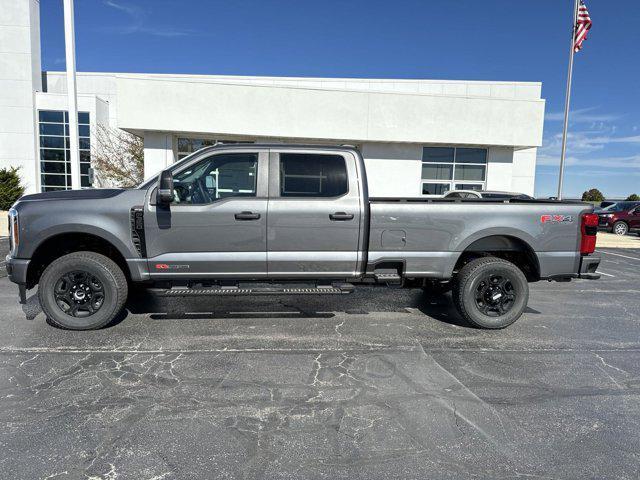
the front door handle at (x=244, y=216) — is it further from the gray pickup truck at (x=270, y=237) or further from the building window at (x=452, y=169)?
the building window at (x=452, y=169)

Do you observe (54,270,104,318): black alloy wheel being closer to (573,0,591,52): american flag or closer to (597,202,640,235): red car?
(597,202,640,235): red car

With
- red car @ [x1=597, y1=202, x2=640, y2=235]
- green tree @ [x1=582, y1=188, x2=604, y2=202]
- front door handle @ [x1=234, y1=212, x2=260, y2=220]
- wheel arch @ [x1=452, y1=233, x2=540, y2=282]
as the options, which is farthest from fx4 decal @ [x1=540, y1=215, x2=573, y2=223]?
green tree @ [x1=582, y1=188, x2=604, y2=202]

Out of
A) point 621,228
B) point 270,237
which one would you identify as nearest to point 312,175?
point 270,237

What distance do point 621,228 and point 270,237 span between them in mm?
Answer: 22046

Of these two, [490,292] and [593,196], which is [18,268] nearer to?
[490,292]

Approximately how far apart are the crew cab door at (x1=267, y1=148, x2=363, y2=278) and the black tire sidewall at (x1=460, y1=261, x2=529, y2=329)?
1.46 meters

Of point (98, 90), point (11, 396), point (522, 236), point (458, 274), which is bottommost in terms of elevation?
point (11, 396)

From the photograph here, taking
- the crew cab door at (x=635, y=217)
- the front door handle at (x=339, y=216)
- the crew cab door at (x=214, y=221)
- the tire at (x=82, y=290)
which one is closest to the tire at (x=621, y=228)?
the crew cab door at (x=635, y=217)

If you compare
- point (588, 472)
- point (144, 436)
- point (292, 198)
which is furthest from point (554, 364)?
point (144, 436)

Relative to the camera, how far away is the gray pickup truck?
15.7ft

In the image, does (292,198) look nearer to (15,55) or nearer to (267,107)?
(267,107)

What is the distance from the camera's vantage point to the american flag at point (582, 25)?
20630 mm

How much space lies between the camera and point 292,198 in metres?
4.95

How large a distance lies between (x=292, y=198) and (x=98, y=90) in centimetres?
3159
